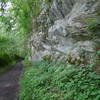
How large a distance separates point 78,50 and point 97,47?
33.1 inches

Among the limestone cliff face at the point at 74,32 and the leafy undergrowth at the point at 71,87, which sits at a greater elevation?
the limestone cliff face at the point at 74,32

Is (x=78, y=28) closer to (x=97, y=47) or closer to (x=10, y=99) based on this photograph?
(x=97, y=47)

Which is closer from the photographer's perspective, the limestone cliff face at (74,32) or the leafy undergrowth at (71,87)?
the leafy undergrowth at (71,87)

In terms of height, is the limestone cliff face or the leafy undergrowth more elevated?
the limestone cliff face

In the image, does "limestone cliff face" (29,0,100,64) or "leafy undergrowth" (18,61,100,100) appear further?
"limestone cliff face" (29,0,100,64)

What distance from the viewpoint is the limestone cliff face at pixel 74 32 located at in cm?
642

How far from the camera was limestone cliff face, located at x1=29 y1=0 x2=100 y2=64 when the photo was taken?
A: 6418 millimetres

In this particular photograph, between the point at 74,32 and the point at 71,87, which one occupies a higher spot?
the point at 74,32

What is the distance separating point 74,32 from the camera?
24.6ft

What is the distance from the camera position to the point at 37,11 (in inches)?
556

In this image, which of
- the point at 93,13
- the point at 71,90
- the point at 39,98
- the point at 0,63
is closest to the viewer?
the point at 71,90

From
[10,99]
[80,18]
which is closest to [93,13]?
[80,18]

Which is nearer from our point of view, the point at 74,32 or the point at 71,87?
the point at 71,87

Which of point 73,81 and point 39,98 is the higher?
point 73,81
